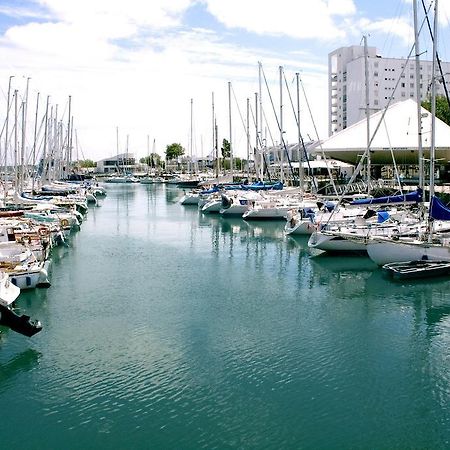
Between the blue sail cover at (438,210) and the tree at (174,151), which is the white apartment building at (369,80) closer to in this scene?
the tree at (174,151)

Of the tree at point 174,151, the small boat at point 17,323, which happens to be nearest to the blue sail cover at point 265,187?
the small boat at point 17,323

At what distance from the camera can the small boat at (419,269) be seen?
28328 mm

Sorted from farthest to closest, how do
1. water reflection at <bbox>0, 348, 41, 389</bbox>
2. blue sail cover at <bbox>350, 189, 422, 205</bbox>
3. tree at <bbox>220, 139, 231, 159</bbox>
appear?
tree at <bbox>220, 139, 231, 159</bbox> < blue sail cover at <bbox>350, 189, 422, 205</bbox> < water reflection at <bbox>0, 348, 41, 389</bbox>

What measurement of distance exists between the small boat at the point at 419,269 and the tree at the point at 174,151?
525ft

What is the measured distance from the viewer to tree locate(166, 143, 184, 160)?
185875mm

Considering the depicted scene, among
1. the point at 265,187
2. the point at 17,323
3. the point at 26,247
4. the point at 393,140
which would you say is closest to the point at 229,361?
the point at 17,323

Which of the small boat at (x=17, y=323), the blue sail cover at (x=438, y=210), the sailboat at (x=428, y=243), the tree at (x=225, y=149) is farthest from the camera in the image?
the tree at (x=225, y=149)

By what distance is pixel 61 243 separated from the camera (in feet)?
137

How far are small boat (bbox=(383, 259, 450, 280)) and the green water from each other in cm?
57

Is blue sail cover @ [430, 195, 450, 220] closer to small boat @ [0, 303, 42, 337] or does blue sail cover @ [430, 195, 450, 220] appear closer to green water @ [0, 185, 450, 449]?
green water @ [0, 185, 450, 449]

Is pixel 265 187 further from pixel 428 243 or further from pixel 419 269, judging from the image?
pixel 419 269

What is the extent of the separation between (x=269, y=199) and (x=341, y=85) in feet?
366

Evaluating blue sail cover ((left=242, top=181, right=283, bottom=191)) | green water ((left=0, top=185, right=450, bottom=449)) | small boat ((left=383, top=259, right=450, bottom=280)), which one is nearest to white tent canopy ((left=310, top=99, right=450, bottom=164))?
blue sail cover ((left=242, top=181, right=283, bottom=191))

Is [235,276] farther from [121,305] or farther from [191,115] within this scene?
[191,115]
